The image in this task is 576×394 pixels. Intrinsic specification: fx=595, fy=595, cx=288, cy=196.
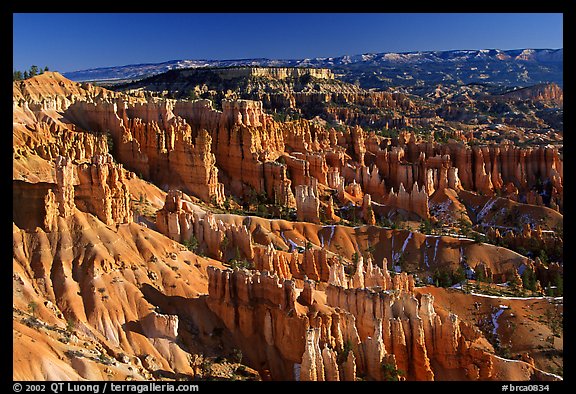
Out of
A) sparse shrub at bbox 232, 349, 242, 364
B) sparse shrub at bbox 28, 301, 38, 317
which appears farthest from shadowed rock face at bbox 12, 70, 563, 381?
sparse shrub at bbox 28, 301, 38, 317

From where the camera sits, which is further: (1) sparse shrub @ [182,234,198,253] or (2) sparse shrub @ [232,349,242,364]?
(1) sparse shrub @ [182,234,198,253]

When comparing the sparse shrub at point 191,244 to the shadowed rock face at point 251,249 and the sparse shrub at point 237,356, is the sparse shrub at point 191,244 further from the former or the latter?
the sparse shrub at point 237,356

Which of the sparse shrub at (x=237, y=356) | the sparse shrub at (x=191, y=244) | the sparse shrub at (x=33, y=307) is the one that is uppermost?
the sparse shrub at (x=191, y=244)

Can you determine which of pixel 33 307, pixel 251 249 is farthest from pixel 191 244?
pixel 33 307

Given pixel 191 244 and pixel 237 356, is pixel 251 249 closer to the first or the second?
pixel 191 244

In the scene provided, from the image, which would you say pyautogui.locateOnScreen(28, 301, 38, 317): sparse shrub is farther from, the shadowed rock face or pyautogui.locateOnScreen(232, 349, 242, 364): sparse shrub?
pyautogui.locateOnScreen(232, 349, 242, 364): sparse shrub

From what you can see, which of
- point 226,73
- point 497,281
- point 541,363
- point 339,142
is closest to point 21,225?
point 541,363

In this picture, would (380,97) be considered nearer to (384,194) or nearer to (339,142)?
(339,142)

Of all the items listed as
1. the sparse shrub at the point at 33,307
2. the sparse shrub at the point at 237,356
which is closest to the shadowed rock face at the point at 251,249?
the sparse shrub at the point at 237,356
